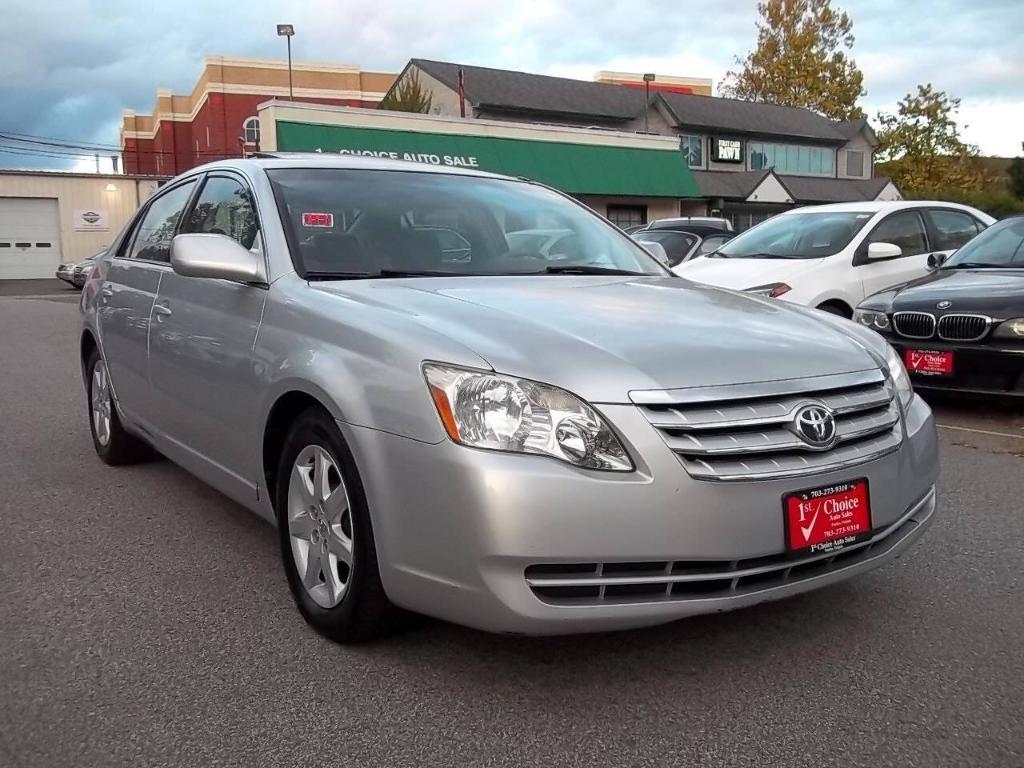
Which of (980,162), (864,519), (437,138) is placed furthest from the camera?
(980,162)

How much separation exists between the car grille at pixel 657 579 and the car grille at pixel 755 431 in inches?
9.9

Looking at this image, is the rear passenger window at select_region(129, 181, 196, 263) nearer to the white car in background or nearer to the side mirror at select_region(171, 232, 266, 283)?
the side mirror at select_region(171, 232, 266, 283)

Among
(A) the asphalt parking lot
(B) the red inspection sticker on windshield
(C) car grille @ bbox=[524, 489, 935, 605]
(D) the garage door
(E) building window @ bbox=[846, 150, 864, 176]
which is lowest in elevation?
(A) the asphalt parking lot

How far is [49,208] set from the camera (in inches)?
1581

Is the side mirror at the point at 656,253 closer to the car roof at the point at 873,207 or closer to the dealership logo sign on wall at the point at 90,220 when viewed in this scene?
the car roof at the point at 873,207

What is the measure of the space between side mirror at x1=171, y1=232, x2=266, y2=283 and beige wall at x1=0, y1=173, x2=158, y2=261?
38.7m

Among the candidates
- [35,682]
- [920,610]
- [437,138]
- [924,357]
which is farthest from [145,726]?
[437,138]

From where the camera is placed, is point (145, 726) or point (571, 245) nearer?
point (145, 726)

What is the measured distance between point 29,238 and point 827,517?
42370mm

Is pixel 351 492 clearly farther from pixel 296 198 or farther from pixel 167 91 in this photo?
pixel 167 91

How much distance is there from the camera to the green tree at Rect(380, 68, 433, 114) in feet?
126

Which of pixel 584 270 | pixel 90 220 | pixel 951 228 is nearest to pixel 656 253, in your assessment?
pixel 584 270

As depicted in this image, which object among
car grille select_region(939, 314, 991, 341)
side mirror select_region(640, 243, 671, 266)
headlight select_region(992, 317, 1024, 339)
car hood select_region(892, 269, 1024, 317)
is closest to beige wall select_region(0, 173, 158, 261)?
car hood select_region(892, 269, 1024, 317)

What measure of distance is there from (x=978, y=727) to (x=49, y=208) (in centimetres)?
4302
